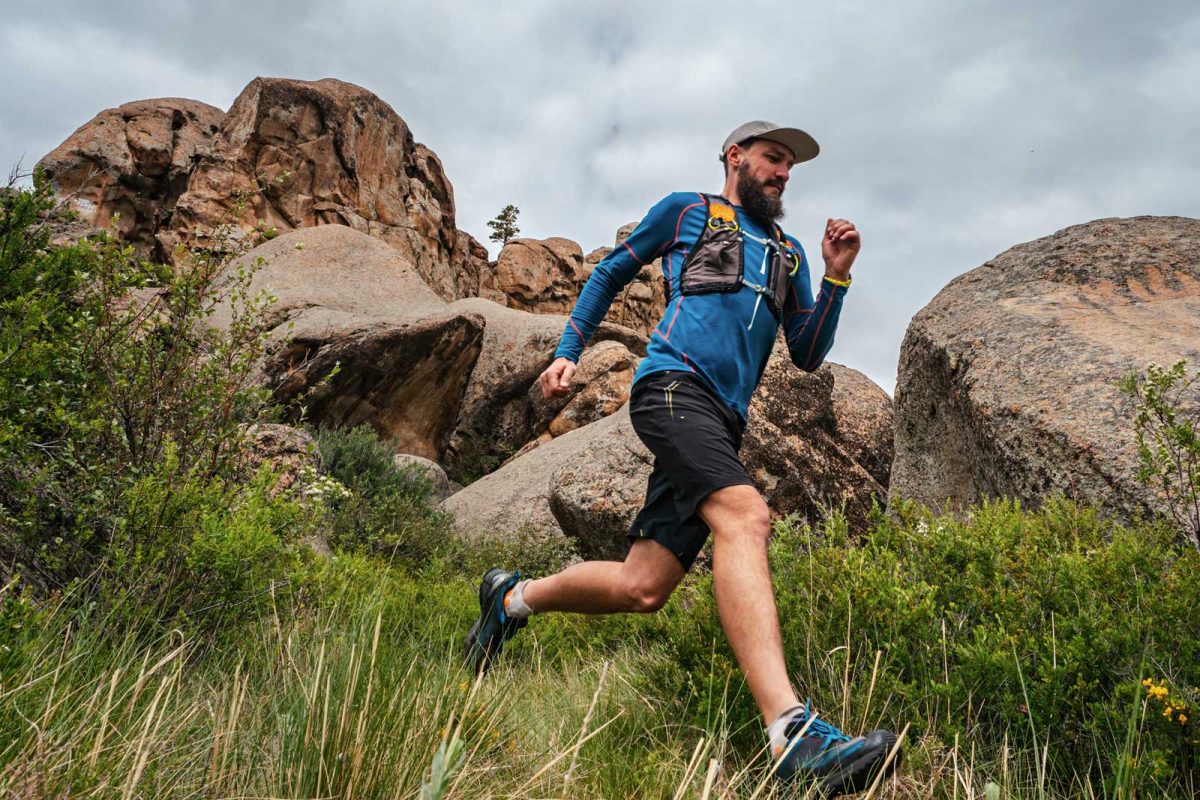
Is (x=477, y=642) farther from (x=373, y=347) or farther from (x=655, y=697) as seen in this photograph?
(x=373, y=347)

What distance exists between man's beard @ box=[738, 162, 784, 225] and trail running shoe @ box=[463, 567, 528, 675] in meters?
2.07

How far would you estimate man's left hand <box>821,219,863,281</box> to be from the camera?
3602 mm

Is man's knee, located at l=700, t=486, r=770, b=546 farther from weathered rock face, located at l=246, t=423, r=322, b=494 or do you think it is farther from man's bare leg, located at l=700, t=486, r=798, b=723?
weathered rock face, located at l=246, t=423, r=322, b=494

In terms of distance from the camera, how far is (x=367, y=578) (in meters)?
5.05

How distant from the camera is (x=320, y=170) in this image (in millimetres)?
30375

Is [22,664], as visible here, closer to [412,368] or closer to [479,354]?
[412,368]

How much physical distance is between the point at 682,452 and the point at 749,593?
1.93ft

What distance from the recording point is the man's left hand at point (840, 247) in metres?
3.60

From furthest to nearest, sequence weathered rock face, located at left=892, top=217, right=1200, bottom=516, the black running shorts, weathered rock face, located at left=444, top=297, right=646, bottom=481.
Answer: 1. weathered rock face, located at left=444, top=297, right=646, bottom=481
2. weathered rock face, located at left=892, top=217, right=1200, bottom=516
3. the black running shorts

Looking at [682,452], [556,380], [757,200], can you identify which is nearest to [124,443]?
[556,380]

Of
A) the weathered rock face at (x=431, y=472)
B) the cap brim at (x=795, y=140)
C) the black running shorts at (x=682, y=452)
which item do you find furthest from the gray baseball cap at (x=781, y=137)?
the weathered rock face at (x=431, y=472)

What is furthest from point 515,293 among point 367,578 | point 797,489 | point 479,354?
point 367,578

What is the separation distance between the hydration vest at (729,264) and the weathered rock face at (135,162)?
29.8m

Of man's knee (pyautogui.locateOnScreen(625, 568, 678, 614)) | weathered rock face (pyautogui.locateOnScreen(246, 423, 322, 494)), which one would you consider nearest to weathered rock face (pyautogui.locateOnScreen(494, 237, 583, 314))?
weathered rock face (pyautogui.locateOnScreen(246, 423, 322, 494))
